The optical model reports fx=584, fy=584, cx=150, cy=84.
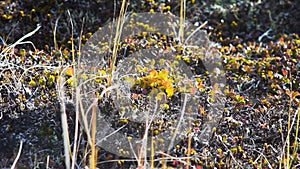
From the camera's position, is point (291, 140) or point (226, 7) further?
point (226, 7)

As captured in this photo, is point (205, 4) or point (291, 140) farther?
point (205, 4)

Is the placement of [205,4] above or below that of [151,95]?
above

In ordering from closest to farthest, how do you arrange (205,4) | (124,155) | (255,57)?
1. (124,155)
2. (255,57)
3. (205,4)

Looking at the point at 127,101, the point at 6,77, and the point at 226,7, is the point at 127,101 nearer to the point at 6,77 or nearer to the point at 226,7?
the point at 6,77

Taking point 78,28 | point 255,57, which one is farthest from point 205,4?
point 78,28

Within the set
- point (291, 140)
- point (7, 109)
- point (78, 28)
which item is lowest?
point (291, 140)

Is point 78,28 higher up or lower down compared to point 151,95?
higher up

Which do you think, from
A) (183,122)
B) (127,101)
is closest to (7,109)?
(127,101)

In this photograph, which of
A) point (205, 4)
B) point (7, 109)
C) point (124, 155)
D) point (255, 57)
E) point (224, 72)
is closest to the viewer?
point (124, 155)

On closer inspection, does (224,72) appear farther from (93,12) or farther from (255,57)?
(93,12)
